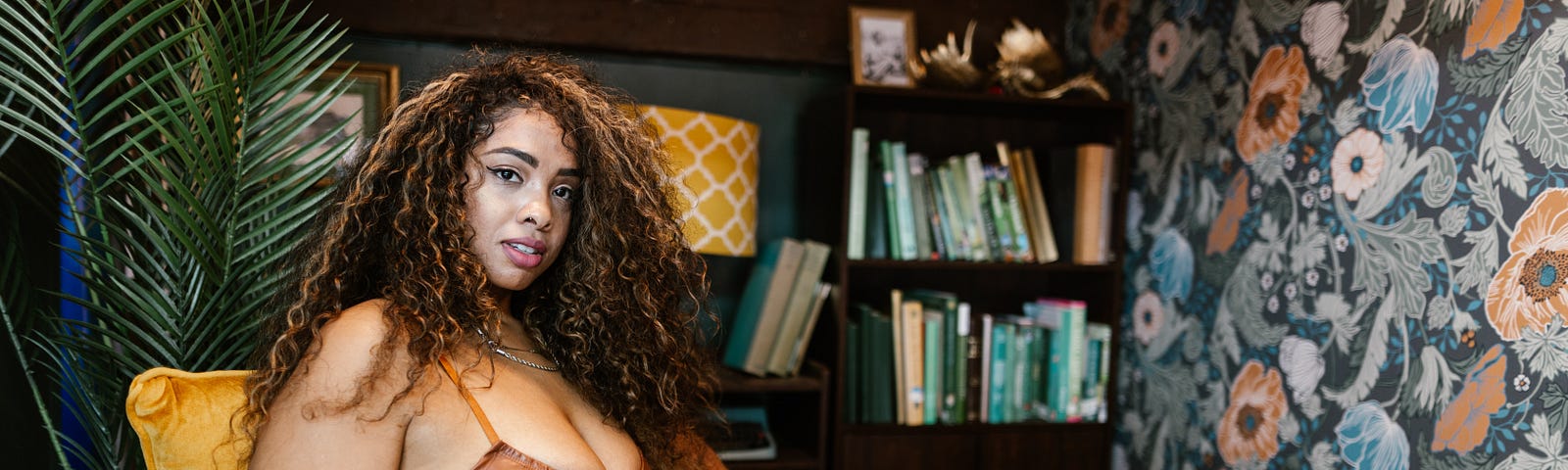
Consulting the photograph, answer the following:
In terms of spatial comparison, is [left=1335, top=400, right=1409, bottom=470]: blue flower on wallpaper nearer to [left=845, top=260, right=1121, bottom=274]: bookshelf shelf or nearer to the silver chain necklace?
[left=845, top=260, right=1121, bottom=274]: bookshelf shelf

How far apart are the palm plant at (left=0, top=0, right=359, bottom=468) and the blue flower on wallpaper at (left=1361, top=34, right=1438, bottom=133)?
1.68 meters

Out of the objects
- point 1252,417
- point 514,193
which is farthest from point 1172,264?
point 514,193

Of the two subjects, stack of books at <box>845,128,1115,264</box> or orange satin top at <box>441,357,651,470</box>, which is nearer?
orange satin top at <box>441,357,651,470</box>

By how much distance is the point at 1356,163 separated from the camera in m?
1.74

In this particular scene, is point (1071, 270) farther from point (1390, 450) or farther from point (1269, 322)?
point (1390, 450)

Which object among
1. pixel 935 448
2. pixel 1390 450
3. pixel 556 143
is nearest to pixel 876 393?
pixel 935 448

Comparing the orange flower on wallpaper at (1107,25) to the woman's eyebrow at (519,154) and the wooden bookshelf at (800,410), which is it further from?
the woman's eyebrow at (519,154)

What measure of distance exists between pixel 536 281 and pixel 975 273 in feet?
4.72

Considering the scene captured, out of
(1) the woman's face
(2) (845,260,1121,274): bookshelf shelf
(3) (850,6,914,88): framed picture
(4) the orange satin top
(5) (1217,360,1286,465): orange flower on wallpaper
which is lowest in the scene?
(5) (1217,360,1286,465): orange flower on wallpaper

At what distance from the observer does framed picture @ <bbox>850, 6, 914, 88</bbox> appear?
2.42 meters

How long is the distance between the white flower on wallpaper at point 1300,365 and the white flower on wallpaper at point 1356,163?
11.7 inches

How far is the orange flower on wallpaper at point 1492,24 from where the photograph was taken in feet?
4.79

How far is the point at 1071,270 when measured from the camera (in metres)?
2.36

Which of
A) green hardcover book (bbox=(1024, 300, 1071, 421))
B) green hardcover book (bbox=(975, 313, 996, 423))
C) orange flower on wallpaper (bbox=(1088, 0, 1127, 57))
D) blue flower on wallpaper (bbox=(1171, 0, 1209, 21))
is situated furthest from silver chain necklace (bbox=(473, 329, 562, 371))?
orange flower on wallpaper (bbox=(1088, 0, 1127, 57))
